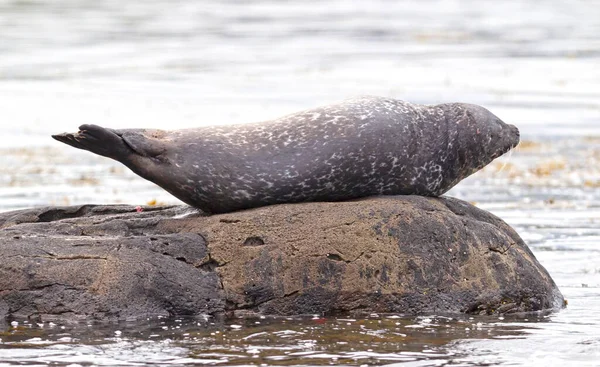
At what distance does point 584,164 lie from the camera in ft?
50.9

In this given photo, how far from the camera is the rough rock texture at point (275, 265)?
287 inches

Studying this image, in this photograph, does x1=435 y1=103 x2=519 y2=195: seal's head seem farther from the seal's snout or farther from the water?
the water

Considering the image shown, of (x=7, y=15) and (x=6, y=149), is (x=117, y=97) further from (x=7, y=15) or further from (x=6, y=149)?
(x=7, y=15)

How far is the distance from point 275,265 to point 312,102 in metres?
12.4

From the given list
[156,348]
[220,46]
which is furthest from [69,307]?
[220,46]

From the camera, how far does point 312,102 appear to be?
64.8 ft

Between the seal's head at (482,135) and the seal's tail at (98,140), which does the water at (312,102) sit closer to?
the seal's head at (482,135)

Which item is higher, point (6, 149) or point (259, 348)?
point (6, 149)

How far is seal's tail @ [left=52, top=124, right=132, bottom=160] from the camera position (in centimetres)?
773

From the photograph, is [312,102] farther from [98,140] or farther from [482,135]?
[98,140]

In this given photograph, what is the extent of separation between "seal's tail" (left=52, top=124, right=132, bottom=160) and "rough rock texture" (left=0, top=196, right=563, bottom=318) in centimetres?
49

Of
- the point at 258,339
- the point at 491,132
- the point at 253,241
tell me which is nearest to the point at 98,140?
the point at 253,241

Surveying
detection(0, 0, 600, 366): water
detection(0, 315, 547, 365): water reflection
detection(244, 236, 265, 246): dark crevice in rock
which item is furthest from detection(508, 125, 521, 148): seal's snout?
detection(244, 236, 265, 246): dark crevice in rock

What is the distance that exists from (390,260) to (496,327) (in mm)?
817
